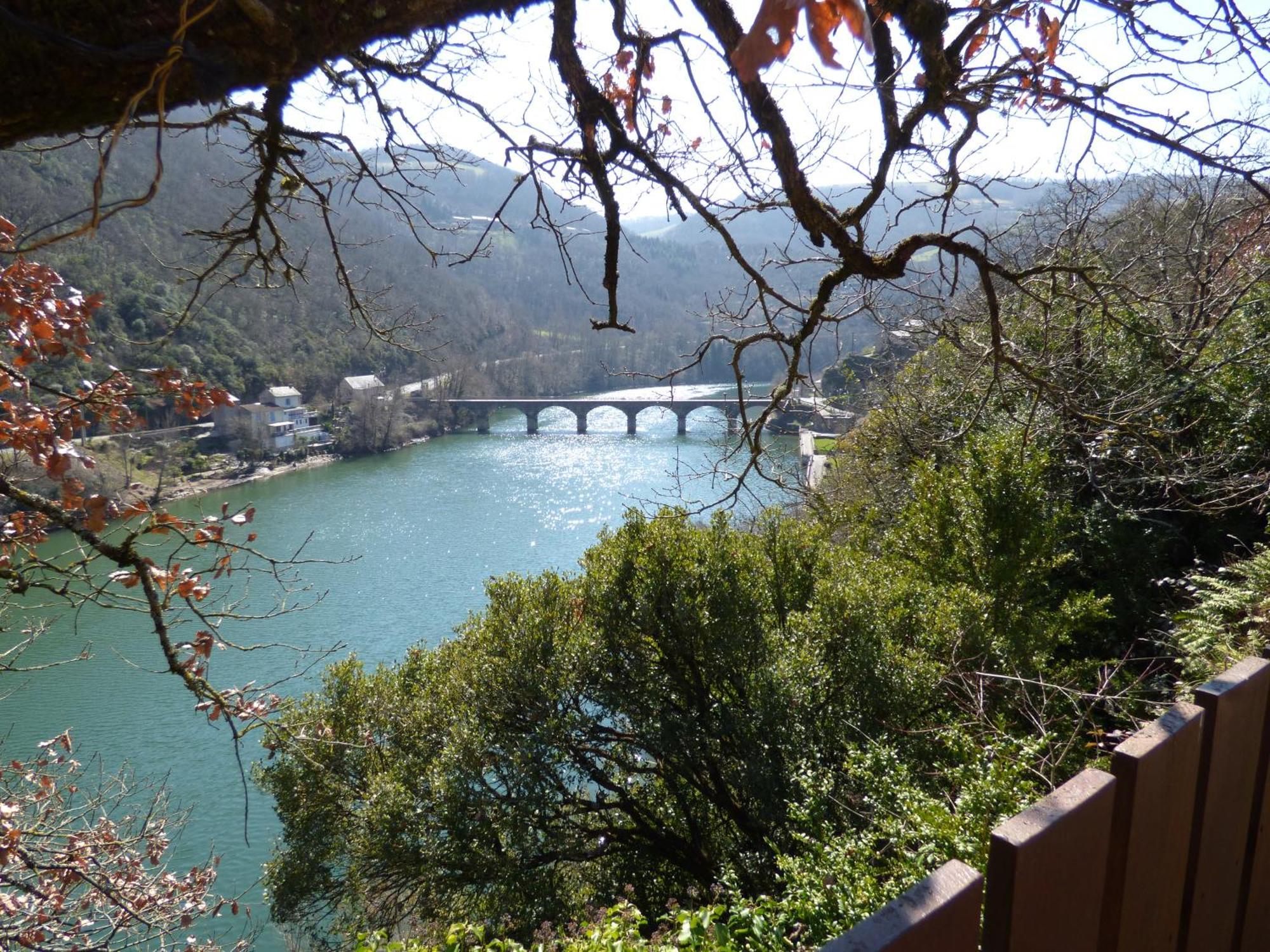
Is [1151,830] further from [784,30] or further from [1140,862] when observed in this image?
[784,30]

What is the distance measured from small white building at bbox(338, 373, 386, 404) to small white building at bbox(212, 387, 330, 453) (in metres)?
1.52

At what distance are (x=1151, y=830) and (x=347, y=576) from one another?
636 inches

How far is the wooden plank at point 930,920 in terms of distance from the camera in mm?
509

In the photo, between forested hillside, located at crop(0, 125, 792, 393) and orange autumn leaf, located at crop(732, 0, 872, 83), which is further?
forested hillside, located at crop(0, 125, 792, 393)

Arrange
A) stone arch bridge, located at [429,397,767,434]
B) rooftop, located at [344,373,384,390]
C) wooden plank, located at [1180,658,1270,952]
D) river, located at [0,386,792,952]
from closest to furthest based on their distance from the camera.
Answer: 1. wooden plank, located at [1180,658,1270,952]
2. river, located at [0,386,792,952]
3. rooftop, located at [344,373,384,390]
4. stone arch bridge, located at [429,397,767,434]

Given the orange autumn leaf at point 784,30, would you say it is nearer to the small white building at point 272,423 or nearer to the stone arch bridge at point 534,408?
the small white building at point 272,423

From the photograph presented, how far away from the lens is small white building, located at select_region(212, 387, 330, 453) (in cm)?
2477

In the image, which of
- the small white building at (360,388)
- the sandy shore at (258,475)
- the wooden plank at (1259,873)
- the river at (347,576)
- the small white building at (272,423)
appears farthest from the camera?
the small white building at (360,388)

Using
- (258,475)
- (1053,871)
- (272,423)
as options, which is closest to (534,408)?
(272,423)

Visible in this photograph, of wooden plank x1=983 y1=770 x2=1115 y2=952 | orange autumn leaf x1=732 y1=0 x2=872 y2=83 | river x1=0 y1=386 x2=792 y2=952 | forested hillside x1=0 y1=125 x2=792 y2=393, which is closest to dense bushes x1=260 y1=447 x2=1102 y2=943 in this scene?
river x1=0 y1=386 x2=792 y2=952

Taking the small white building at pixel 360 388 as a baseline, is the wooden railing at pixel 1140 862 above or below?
above

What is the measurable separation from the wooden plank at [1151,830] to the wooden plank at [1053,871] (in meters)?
0.03

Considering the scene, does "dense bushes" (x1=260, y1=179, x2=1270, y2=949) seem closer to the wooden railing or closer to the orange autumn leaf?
the wooden railing

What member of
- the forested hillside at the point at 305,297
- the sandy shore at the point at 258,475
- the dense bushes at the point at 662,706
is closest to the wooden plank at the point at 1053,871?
the dense bushes at the point at 662,706
